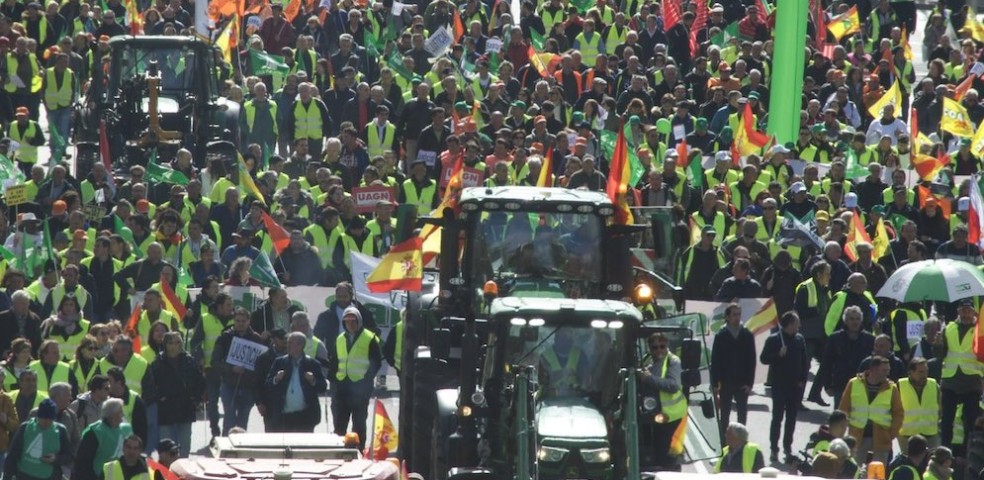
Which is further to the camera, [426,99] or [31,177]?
[426,99]

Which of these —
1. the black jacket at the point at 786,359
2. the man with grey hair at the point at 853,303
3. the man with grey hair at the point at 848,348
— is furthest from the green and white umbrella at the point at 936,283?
the black jacket at the point at 786,359

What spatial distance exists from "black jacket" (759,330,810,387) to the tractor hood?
18.1ft

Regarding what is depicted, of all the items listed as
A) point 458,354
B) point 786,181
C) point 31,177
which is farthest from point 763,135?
point 458,354

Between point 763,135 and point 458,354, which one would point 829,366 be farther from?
point 763,135

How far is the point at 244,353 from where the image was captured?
66.7 feet

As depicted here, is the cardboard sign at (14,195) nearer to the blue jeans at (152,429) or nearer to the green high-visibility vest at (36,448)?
the blue jeans at (152,429)

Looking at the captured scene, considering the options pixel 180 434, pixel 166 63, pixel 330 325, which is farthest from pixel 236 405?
pixel 166 63

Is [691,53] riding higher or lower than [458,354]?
higher

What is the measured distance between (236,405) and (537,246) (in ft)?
13.3

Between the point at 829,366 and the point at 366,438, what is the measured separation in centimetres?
437

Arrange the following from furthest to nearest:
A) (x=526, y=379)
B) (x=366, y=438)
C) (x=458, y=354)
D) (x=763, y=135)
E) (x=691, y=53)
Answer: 1. (x=691, y=53)
2. (x=763, y=135)
3. (x=366, y=438)
4. (x=458, y=354)
5. (x=526, y=379)

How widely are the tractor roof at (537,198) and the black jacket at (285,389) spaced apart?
2.48m

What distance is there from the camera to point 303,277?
77.8 ft

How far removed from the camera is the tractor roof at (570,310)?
15.6m
